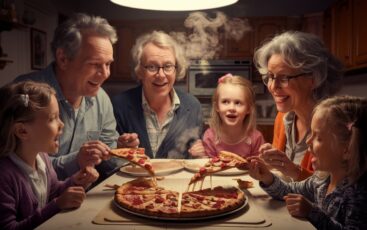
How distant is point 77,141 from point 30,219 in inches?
26.0

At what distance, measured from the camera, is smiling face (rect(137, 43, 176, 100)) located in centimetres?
199

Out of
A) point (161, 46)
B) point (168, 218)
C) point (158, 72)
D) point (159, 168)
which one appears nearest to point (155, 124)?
point (158, 72)

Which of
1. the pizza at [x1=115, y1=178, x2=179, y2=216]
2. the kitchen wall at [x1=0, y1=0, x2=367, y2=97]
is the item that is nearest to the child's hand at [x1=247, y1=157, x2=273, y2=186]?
the pizza at [x1=115, y1=178, x2=179, y2=216]

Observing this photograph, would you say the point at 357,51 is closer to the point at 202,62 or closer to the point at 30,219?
the point at 202,62

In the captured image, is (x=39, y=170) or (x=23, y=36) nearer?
(x=39, y=170)

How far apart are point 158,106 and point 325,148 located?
125 cm

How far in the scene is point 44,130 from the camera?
3.60 ft

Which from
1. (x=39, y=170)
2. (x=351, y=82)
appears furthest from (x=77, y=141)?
(x=351, y=82)

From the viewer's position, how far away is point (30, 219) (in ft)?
3.35

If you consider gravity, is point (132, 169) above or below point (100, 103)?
below

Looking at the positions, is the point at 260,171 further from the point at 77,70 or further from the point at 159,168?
the point at 77,70

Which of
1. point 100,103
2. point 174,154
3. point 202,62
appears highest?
point 202,62

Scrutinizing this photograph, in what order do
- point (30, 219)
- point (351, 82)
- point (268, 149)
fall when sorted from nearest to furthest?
point (30, 219) < point (268, 149) < point (351, 82)

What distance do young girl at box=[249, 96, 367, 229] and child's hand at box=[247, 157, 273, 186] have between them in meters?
0.18
